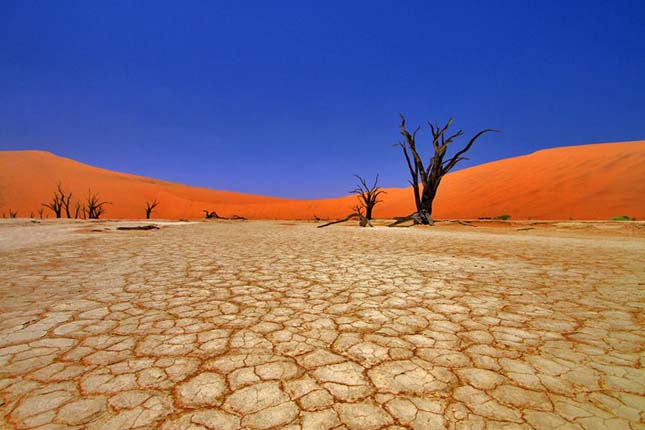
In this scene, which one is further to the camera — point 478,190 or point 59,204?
point 478,190

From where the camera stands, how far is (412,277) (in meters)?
3.14

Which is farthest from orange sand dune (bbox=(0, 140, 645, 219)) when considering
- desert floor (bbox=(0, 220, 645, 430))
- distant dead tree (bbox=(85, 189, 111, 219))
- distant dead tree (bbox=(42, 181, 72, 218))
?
desert floor (bbox=(0, 220, 645, 430))

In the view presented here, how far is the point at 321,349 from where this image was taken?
1.60m

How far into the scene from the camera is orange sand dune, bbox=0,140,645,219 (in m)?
14.5

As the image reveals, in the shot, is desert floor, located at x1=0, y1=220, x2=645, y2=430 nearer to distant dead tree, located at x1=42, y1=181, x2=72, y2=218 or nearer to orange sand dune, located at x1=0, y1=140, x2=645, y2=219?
orange sand dune, located at x1=0, y1=140, x2=645, y2=219

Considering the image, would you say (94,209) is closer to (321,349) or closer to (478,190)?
(321,349)

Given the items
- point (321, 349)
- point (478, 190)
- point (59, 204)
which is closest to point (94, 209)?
point (59, 204)

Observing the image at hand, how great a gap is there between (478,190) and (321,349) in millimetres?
22513

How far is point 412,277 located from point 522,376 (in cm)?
178

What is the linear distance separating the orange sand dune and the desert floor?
1493 cm

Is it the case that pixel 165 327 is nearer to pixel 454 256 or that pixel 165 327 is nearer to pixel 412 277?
pixel 412 277

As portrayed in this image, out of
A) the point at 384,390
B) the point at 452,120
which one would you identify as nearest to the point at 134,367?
the point at 384,390

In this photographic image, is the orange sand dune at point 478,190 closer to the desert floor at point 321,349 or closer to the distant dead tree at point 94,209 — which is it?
the distant dead tree at point 94,209

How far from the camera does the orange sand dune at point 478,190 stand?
14.5m
